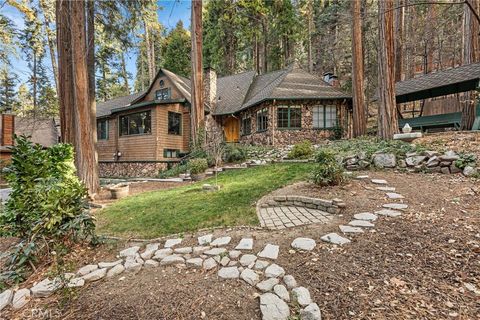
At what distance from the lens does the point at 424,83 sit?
11.4 m

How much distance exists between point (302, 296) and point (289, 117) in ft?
40.4

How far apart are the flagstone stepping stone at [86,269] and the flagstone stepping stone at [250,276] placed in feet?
6.15

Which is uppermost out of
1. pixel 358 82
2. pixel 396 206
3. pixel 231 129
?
pixel 358 82

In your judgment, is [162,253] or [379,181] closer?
[162,253]

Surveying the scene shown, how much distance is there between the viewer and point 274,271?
241 centimetres

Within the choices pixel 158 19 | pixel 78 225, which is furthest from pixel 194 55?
pixel 78 225

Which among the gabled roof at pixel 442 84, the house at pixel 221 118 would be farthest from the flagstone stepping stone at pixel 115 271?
the gabled roof at pixel 442 84

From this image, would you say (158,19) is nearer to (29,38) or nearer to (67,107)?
(67,107)

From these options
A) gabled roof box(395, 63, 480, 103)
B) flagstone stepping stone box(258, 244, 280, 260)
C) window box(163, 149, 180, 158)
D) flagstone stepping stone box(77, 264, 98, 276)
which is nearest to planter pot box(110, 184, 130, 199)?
flagstone stepping stone box(77, 264, 98, 276)

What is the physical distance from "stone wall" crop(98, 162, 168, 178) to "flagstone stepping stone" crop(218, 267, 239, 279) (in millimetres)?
11250

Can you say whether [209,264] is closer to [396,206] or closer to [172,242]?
[172,242]

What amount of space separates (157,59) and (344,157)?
2995 centimetres

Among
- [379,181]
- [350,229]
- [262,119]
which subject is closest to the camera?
[350,229]

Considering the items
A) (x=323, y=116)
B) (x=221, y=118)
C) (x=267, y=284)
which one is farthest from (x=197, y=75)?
(x=267, y=284)
